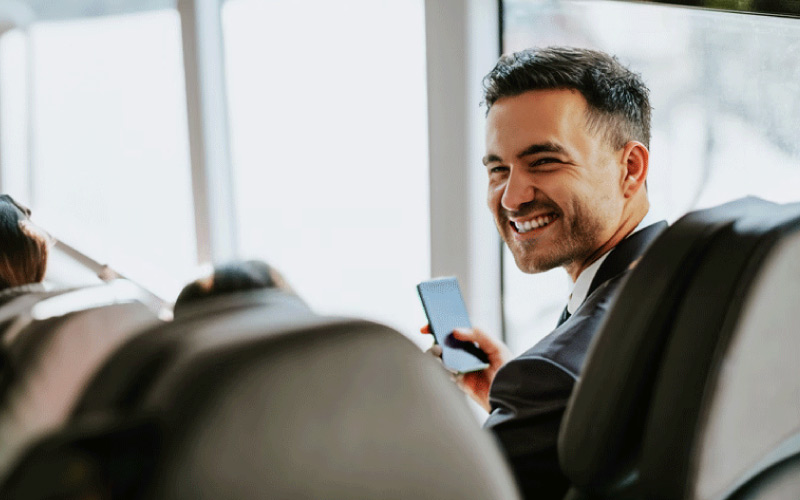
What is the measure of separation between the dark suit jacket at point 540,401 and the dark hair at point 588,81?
0.38 meters

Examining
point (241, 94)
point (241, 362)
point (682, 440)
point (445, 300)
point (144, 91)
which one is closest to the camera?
point (241, 362)

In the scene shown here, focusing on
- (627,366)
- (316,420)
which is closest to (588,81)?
(627,366)

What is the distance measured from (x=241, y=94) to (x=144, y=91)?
494 millimetres

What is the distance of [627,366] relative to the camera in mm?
667

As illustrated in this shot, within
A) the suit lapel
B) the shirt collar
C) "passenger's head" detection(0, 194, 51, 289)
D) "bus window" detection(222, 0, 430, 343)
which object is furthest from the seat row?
"bus window" detection(222, 0, 430, 343)

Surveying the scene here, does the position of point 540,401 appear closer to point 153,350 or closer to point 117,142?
point 153,350

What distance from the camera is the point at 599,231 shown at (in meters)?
1.25

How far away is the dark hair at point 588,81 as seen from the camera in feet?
3.94

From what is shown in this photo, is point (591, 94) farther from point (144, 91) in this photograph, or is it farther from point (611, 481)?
point (144, 91)

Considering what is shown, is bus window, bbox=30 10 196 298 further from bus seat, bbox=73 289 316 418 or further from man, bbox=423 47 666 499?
bus seat, bbox=73 289 316 418

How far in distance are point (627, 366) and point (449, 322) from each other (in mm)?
656

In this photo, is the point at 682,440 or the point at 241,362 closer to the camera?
the point at 241,362

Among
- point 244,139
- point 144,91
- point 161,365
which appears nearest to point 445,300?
point 161,365

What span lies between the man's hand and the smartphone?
0.4 inches
